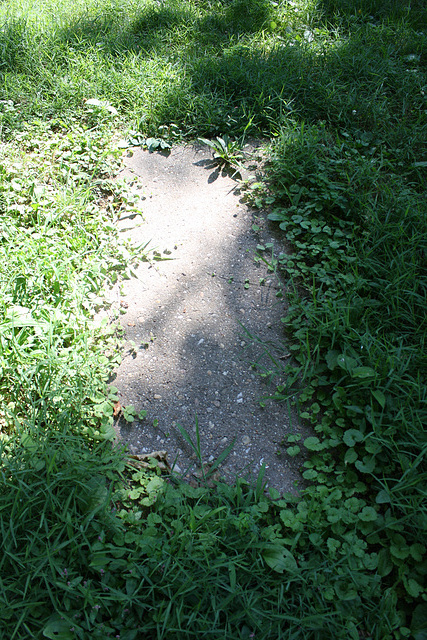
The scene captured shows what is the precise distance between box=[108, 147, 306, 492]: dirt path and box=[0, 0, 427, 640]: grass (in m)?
0.12

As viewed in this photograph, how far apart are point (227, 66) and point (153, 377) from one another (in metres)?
2.71

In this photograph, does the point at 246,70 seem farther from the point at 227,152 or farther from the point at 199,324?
the point at 199,324

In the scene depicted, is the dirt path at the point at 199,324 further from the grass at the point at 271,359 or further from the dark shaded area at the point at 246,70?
the dark shaded area at the point at 246,70

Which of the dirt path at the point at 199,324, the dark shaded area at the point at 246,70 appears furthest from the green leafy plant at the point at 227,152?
the dark shaded area at the point at 246,70

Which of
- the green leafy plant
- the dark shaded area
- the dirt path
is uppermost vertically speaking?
the dark shaded area

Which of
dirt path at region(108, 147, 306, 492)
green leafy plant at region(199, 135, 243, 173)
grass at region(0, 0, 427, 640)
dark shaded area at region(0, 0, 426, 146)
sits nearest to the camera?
grass at region(0, 0, 427, 640)

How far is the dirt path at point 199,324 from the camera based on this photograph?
1960mm

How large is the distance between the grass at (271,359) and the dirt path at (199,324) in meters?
0.12

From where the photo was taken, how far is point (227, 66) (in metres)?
3.50

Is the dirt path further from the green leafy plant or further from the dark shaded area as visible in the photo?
the dark shaded area

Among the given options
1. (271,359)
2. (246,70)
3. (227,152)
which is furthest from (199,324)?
(246,70)

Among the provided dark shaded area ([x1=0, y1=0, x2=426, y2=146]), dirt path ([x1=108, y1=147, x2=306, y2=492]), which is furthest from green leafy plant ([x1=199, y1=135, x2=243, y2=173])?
dark shaded area ([x1=0, y1=0, x2=426, y2=146])

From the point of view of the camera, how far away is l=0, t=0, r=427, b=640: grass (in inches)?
58.3

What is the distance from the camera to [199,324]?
2363 millimetres
